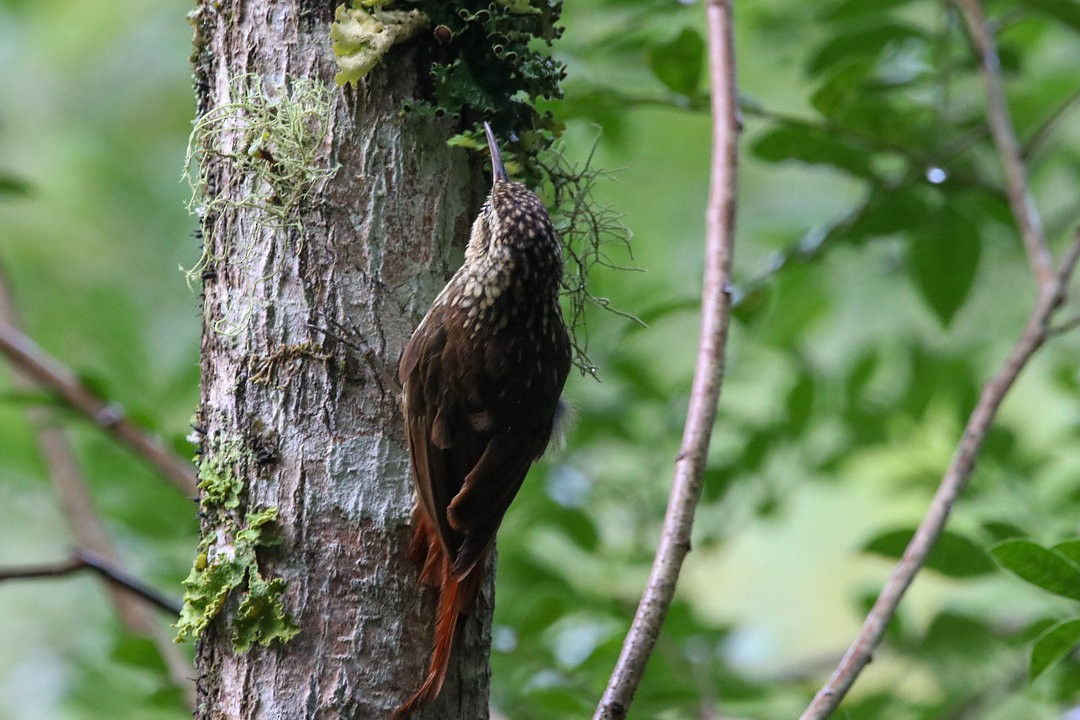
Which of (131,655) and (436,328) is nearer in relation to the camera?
(436,328)

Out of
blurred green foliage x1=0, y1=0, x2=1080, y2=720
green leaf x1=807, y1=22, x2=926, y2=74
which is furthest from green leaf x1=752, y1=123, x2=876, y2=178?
green leaf x1=807, y1=22, x2=926, y2=74

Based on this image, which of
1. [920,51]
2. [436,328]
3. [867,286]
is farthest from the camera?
[867,286]

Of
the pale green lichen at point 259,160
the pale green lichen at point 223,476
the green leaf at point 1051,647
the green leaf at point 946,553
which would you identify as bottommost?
the green leaf at point 1051,647

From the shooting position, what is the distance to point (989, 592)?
13.8 feet

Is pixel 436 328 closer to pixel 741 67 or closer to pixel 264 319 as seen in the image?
pixel 264 319

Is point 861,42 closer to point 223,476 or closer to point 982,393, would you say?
point 982,393

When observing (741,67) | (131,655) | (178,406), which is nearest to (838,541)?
(741,67)

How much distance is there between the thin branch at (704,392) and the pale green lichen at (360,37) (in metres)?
0.67

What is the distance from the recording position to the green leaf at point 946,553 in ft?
8.54

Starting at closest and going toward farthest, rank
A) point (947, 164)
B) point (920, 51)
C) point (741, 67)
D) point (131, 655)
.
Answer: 1. point (131, 655)
2. point (947, 164)
3. point (920, 51)
4. point (741, 67)

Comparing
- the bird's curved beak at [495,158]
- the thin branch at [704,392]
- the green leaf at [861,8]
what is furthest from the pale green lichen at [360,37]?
the green leaf at [861,8]

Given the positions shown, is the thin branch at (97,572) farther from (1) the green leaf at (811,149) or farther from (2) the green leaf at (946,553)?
(1) the green leaf at (811,149)

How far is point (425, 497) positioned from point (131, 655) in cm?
121

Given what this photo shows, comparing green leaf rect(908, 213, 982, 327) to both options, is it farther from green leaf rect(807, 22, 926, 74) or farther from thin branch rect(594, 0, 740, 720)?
thin branch rect(594, 0, 740, 720)
